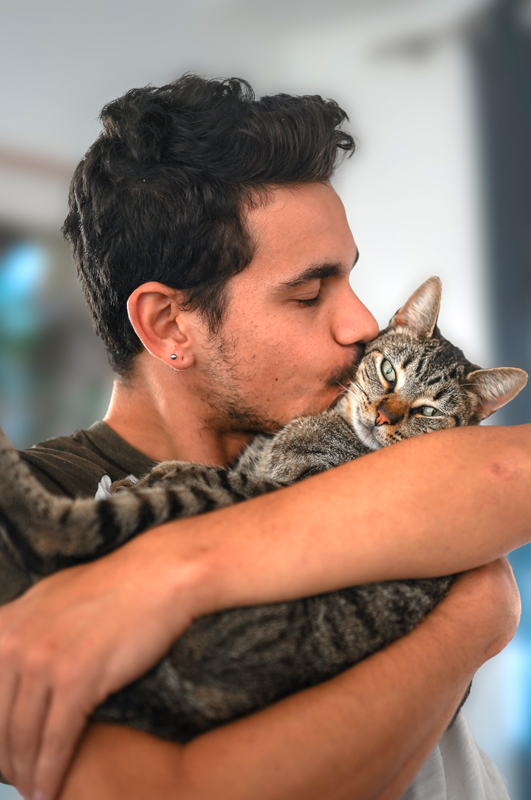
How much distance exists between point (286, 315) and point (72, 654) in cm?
84

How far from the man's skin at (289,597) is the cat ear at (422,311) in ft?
1.97

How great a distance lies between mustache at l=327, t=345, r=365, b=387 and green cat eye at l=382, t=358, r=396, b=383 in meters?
0.07

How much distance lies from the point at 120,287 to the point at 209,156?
385 mm

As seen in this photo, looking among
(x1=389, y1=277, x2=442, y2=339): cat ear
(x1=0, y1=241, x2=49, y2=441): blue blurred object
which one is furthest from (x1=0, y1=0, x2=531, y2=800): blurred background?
(x1=389, y1=277, x2=442, y2=339): cat ear

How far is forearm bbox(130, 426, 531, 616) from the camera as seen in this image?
0.77m

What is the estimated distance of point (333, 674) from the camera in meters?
0.85

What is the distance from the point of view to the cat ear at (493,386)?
1405 mm

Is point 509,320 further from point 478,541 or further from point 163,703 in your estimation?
point 163,703

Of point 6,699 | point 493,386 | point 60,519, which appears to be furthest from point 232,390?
point 6,699

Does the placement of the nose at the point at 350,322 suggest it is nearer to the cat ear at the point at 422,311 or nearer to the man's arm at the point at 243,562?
the cat ear at the point at 422,311

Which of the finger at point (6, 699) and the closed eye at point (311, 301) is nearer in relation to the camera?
the finger at point (6, 699)

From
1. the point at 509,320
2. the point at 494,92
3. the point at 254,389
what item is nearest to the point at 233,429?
the point at 254,389

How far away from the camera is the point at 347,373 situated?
153 centimetres

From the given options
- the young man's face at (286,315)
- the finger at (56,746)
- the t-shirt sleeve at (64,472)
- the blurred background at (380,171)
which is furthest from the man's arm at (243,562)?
the blurred background at (380,171)
